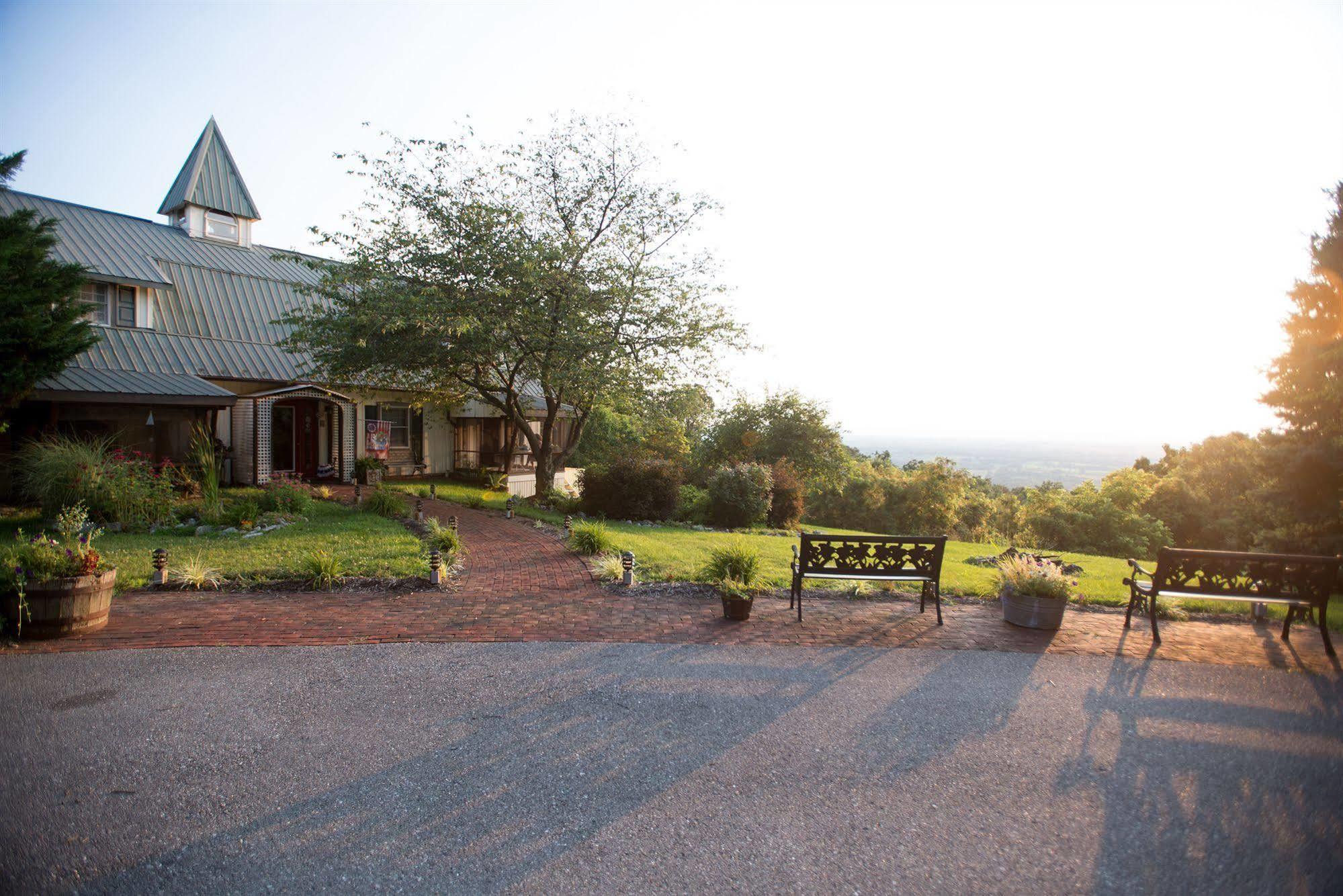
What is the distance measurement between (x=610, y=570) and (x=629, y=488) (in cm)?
782

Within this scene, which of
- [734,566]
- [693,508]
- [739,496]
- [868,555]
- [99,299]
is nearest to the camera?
[868,555]

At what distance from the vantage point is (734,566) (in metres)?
8.02

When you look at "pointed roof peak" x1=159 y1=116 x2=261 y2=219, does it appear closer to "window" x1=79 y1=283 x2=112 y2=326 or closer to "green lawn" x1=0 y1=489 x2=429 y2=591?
"window" x1=79 y1=283 x2=112 y2=326

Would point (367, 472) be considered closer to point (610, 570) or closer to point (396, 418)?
point (396, 418)

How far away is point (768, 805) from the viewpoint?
139 inches

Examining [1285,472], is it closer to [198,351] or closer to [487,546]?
[487,546]

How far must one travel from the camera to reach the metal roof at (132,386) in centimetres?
1391

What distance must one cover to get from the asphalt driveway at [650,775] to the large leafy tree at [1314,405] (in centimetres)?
605

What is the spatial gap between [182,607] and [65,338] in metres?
7.36

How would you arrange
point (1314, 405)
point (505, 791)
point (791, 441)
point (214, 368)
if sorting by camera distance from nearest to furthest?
point (505, 791) → point (1314, 405) → point (214, 368) → point (791, 441)

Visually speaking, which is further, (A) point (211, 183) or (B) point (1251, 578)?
(A) point (211, 183)

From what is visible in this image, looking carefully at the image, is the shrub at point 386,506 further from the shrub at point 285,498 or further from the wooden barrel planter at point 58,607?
the wooden barrel planter at point 58,607

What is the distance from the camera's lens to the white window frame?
75.5 ft

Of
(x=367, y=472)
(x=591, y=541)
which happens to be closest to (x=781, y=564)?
(x=591, y=541)
